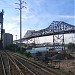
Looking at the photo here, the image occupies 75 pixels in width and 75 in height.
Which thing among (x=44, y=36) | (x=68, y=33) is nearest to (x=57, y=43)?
(x=44, y=36)

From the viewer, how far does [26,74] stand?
1345cm

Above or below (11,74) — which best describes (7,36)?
above

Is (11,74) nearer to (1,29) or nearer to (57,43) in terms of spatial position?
(1,29)

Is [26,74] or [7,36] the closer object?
[26,74]

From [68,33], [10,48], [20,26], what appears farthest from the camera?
[68,33]

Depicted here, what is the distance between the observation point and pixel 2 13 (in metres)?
63.6

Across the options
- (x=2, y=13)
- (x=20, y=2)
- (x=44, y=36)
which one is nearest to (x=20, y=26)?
(x=20, y=2)

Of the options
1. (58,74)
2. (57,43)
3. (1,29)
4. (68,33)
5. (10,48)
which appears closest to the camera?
(58,74)

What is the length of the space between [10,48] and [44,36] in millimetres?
30229

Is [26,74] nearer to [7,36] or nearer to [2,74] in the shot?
[2,74]

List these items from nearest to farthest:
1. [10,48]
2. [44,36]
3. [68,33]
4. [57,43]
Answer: [10,48] < [68,33] < [44,36] < [57,43]

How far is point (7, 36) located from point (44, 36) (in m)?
24.8

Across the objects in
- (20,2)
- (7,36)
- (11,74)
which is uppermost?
(20,2)

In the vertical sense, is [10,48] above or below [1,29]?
below
